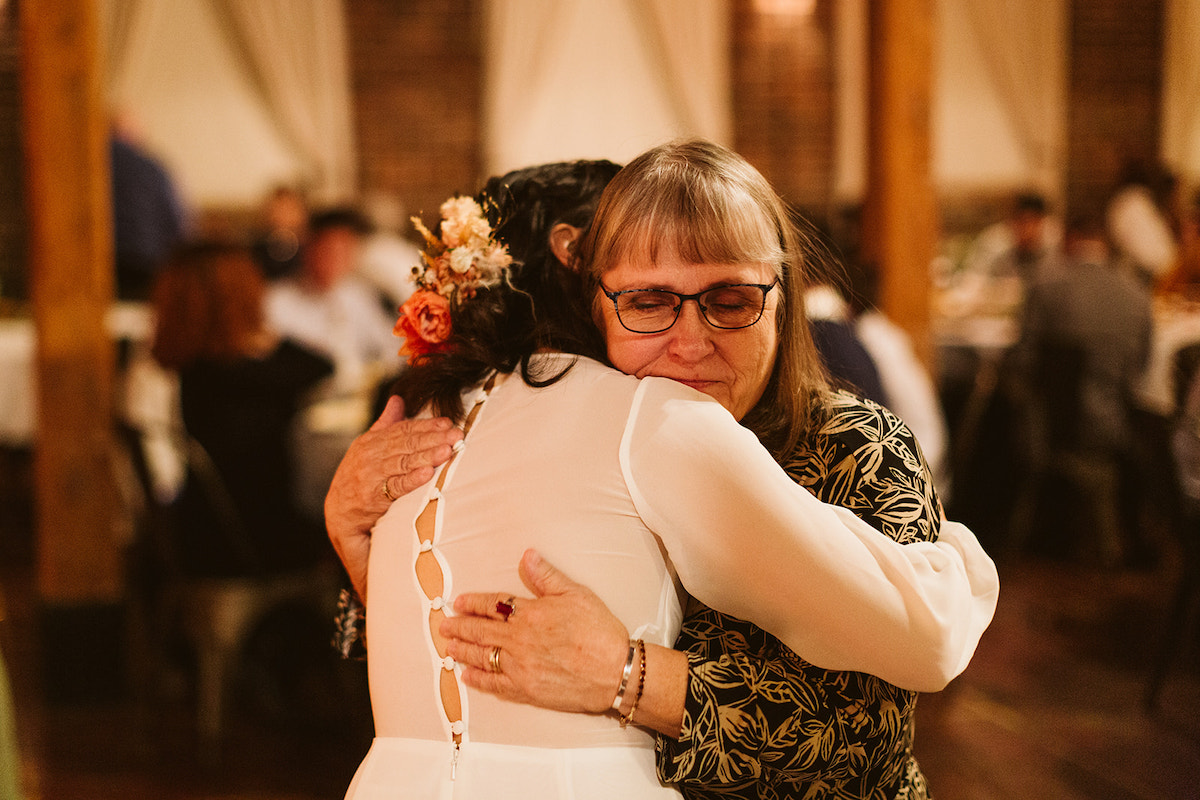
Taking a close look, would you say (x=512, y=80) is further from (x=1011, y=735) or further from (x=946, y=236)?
(x=1011, y=735)

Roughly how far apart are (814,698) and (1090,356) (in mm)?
4105

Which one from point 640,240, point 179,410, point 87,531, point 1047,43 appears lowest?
point 87,531

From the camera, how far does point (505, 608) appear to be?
1.10 meters

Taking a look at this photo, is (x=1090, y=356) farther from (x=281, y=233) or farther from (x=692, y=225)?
(x=281, y=233)

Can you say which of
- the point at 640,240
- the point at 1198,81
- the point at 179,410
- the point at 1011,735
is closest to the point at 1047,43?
the point at 1198,81

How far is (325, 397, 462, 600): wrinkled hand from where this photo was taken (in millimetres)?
1222

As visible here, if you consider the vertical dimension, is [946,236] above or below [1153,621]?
above

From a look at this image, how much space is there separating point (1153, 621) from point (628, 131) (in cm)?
611

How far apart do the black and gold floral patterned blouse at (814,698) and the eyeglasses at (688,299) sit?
0.69ft

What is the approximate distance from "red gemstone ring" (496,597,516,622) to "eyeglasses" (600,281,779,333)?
33cm

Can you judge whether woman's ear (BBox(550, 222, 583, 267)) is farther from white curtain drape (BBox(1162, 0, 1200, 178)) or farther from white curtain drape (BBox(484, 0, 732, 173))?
white curtain drape (BBox(1162, 0, 1200, 178))

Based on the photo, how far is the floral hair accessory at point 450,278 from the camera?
1359mm

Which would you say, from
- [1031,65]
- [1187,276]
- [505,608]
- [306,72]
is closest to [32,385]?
[505,608]

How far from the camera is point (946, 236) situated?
9.33m
